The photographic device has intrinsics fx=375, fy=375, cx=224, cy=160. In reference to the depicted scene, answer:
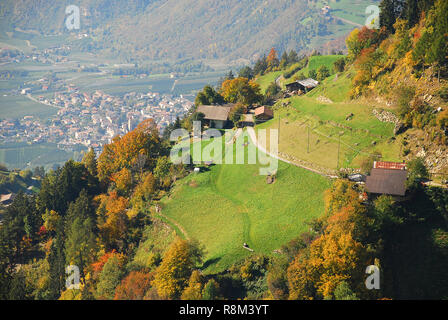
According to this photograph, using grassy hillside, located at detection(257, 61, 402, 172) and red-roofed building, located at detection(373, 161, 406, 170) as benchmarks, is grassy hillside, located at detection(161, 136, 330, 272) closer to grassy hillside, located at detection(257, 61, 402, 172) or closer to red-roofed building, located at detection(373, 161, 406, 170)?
grassy hillside, located at detection(257, 61, 402, 172)

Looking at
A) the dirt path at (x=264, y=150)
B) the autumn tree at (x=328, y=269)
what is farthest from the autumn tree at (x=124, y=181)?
the autumn tree at (x=328, y=269)

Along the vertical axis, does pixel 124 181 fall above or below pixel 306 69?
below

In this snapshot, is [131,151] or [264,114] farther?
[264,114]

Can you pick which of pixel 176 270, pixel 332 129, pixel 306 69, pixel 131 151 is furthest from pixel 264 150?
pixel 306 69

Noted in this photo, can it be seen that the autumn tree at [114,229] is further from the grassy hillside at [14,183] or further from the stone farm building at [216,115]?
the grassy hillside at [14,183]

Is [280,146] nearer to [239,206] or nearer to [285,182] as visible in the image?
[285,182]

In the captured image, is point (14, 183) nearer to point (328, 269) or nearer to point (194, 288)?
point (194, 288)

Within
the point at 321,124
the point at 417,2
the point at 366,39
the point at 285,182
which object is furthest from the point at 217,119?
the point at 417,2
